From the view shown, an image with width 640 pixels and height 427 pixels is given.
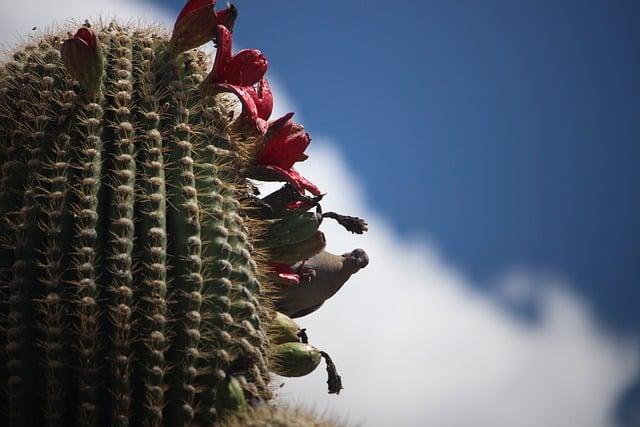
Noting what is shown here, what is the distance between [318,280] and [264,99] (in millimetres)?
1035

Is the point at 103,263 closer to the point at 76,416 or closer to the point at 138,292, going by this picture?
the point at 138,292

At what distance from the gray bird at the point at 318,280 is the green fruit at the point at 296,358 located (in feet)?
1.31

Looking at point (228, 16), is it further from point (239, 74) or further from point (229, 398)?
point (229, 398)

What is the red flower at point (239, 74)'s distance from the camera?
4.66 meters

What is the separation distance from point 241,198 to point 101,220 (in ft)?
2.45

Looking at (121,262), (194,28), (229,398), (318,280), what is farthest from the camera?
(318,280)

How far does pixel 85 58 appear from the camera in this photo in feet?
14.3

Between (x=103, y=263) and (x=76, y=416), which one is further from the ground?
(x=103, y=263)

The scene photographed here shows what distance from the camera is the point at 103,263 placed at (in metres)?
4.12

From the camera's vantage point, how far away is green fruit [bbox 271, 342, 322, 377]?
476cm

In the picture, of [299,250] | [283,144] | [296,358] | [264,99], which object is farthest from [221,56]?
[296,358]

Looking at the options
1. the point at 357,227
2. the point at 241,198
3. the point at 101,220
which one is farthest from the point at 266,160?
the point at 101,220

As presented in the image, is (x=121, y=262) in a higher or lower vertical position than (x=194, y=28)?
lower

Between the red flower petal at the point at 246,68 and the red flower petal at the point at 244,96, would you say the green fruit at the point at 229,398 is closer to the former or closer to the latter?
the red flower petal at the point at 244,96
